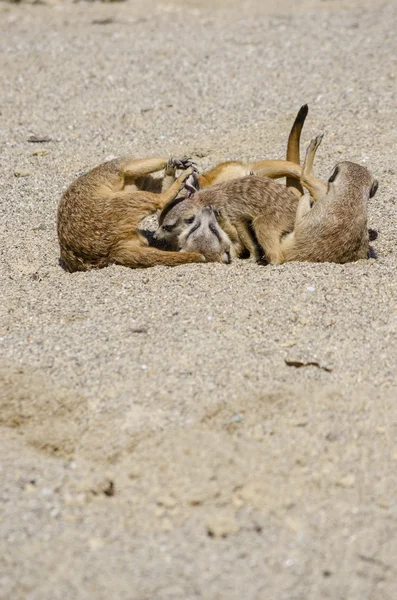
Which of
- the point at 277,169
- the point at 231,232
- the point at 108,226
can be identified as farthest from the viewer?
the point at 277,169

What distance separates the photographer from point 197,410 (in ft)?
12.9

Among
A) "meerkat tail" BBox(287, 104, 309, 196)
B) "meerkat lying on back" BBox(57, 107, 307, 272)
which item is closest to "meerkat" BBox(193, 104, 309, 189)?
"meerkat tail" BBox(287, 104, 309, 196)

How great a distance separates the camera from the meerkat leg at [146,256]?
533 centimetres

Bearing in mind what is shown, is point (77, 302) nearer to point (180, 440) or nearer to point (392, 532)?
point (180, 440)

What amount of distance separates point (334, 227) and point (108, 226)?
1468 mm

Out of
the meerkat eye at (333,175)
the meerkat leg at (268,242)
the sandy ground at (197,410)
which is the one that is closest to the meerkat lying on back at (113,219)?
the sandy ground at (197,410)

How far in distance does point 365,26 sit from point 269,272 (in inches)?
242

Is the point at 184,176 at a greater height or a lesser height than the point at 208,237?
greater

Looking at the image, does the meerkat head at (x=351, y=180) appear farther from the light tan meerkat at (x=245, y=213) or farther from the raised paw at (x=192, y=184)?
the raised paw at (x=192, y=184)

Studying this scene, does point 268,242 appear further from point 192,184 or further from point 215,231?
point 192,184

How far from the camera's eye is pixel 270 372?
→ 4.18m

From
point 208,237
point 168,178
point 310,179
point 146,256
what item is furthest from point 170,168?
point 310,179

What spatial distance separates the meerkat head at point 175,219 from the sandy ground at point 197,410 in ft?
1.31

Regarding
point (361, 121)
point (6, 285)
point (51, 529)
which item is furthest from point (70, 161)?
point (51, 529)
